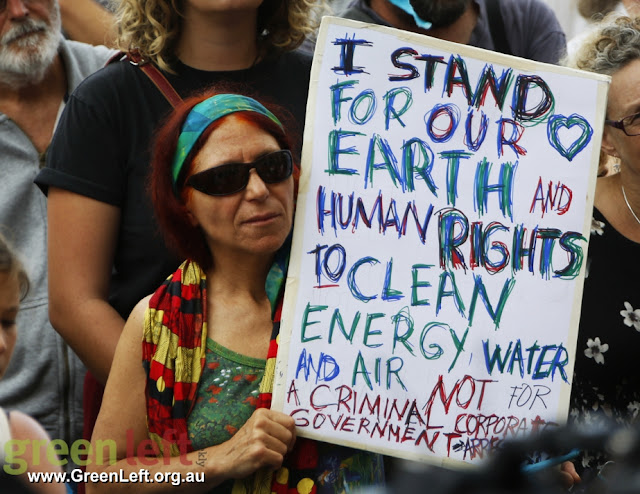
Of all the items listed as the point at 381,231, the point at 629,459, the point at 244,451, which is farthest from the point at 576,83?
the point at 629,459

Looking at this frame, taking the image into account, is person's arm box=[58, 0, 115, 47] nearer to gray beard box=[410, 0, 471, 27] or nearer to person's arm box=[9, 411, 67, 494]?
gray beard box=[410, 0, 471, 27]

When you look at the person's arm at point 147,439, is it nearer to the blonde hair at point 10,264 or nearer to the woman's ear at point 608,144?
the blonde hair at point 10,264

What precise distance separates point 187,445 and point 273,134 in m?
0.64

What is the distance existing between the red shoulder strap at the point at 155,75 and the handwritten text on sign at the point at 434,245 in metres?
0.46

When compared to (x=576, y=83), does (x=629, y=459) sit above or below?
below

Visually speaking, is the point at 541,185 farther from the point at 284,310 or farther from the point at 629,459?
the point at 629,459

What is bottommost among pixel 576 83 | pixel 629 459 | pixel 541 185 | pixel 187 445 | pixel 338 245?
pixel 187 445

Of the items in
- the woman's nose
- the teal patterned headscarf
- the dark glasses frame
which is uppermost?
the dark glasses frame

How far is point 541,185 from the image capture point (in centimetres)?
218

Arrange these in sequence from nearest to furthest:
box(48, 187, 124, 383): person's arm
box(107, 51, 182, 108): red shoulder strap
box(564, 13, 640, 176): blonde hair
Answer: box(48, 187, 124, 383): person's arm < box(107, 51, 182, 108): red shoulder strap < box(564, 13, 640, 176): blonde hair

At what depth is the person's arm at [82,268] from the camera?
7.70ft

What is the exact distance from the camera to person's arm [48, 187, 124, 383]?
92.4 inches

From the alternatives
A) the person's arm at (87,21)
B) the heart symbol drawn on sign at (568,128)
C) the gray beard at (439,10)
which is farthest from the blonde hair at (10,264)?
the person's arm at (87,21)

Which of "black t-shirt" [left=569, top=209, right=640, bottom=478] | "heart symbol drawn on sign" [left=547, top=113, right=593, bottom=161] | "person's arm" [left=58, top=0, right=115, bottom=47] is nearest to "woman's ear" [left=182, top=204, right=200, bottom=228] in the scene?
"heart symbol drawn on sign" [left=547, top=113, right=593, bottom=161]
